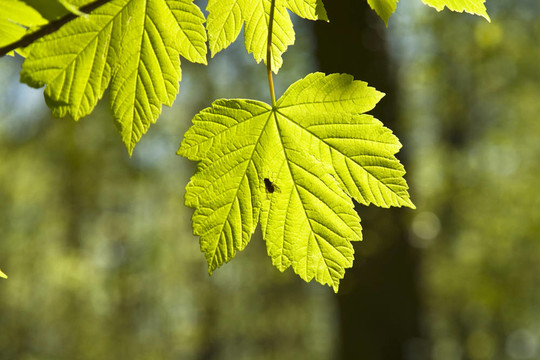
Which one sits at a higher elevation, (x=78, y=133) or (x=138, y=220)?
(x=78, y=133)

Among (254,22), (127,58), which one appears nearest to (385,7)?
(254,22)

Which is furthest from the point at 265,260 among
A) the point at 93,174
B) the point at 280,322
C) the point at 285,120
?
the point at 285,120

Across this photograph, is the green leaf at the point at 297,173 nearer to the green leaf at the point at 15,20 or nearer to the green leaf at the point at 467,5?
the green leaf at the point at 467,5

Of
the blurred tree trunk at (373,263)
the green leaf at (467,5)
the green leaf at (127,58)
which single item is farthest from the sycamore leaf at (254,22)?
the blurred tree trunk at (373,263)

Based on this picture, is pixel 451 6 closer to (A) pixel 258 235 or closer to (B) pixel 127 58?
(B) pixel 127 58

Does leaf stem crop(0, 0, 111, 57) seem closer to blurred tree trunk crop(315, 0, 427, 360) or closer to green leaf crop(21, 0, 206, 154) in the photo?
green leaf crop(21, 0, 206, 154)

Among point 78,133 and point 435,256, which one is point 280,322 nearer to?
point 435,256
